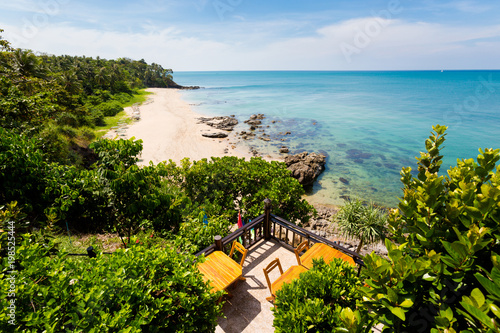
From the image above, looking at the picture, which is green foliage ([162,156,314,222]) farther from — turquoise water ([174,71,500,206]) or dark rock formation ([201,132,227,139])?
dark rock formation ([201,132,227,139])

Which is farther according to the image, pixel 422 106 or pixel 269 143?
pixel 422 106

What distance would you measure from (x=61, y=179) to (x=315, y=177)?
2162 centimetres

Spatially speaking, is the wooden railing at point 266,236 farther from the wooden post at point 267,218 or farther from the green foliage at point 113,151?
the green foliage at point 113,151

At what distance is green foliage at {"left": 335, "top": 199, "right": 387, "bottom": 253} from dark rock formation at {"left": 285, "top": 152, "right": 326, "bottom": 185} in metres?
11.0

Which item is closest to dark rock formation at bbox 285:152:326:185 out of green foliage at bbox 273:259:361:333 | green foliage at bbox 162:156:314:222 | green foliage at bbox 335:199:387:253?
green foliage at bbox 335:199:387:253

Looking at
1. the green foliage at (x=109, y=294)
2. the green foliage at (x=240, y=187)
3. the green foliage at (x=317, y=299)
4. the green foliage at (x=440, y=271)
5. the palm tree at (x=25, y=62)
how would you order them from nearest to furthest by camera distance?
the green foliage at (x=440, y=271) → the green foliage at (x=109, y=294) → the green foliage at (x=317, y=299) → the green foliage at (x=240, y=187) → the palm tree at (x=25, y=62)

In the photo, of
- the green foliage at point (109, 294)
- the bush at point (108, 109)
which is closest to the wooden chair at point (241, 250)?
the green foliage at point (109, 294)

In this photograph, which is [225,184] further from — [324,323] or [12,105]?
[12,105]

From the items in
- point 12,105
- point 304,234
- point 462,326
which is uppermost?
point 12,105

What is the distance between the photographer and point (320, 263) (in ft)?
14.7

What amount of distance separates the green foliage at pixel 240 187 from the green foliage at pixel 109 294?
18.8ft

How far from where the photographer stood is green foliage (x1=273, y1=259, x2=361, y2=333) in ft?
11.4

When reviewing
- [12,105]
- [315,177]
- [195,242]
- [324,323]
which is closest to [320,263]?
[324,323]

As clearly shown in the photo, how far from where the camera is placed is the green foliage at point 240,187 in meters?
9.01
